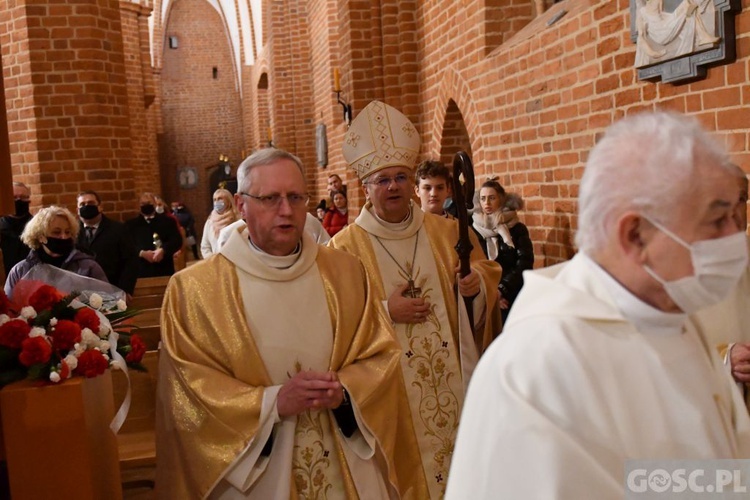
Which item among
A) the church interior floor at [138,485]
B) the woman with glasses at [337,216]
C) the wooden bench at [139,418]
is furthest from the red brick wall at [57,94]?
the wooden bench at [139,418]

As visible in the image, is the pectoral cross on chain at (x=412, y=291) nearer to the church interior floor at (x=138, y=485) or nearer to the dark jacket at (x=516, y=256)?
the dark jacket at (x=516, y=256)

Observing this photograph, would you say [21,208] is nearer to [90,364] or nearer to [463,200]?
[90,364]

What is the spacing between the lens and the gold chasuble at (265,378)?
2.58m

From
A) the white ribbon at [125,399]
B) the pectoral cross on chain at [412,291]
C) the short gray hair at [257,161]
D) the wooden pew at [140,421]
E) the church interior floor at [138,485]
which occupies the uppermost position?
the short gray hair at [257,161]

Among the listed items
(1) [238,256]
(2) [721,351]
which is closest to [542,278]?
(2) [721,351]

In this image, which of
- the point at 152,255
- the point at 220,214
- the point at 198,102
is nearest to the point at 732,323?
the point at 220,214

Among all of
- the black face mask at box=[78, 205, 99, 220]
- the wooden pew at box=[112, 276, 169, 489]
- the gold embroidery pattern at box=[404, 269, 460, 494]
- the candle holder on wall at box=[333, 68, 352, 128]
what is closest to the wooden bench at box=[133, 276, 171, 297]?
the black face mask at box=[78, 205, 99, 220]

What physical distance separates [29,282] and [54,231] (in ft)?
5.34

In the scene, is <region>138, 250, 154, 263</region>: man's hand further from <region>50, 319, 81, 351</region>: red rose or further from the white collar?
the white collar

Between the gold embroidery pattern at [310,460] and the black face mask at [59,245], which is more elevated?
the black face mask at [59,245]

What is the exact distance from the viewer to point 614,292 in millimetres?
1347

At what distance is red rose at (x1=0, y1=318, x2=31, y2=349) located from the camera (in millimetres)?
2885

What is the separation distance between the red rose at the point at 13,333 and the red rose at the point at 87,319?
0.23 m

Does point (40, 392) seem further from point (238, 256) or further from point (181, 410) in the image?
point (238, 256)
